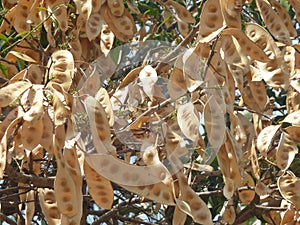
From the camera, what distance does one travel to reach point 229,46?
1709 millimetres

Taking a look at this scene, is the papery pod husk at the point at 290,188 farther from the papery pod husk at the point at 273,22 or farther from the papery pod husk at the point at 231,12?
the papery pod husk at the point at 231,12

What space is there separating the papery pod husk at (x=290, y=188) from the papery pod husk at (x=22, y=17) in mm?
715

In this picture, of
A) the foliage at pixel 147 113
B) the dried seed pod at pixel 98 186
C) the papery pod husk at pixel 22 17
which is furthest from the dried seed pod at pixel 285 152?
the papery pod husk at pixel 22 17

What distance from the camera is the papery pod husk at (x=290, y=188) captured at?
1930 millimetres

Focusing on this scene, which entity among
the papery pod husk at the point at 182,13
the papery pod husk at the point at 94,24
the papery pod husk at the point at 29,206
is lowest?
the papery pod husk at the point at 29,206

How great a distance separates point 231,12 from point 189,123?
24cm

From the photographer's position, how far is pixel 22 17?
205cm

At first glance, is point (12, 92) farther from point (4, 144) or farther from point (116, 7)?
point (116, 7)

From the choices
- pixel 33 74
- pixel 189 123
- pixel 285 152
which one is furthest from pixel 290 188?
pixel 33 74

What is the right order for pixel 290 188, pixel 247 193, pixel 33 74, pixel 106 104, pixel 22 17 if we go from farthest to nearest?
pixel 247 193 → pixel 22 17 → pixel 290 188 → pixel 33 74 → pixel 106 104

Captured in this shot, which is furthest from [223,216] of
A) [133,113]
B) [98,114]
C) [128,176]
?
[98,114]

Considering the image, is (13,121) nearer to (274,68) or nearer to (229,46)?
(229,46)

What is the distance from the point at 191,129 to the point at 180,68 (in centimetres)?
12

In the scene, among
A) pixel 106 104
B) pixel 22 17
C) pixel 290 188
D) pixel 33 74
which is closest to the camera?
pixel 106 104
